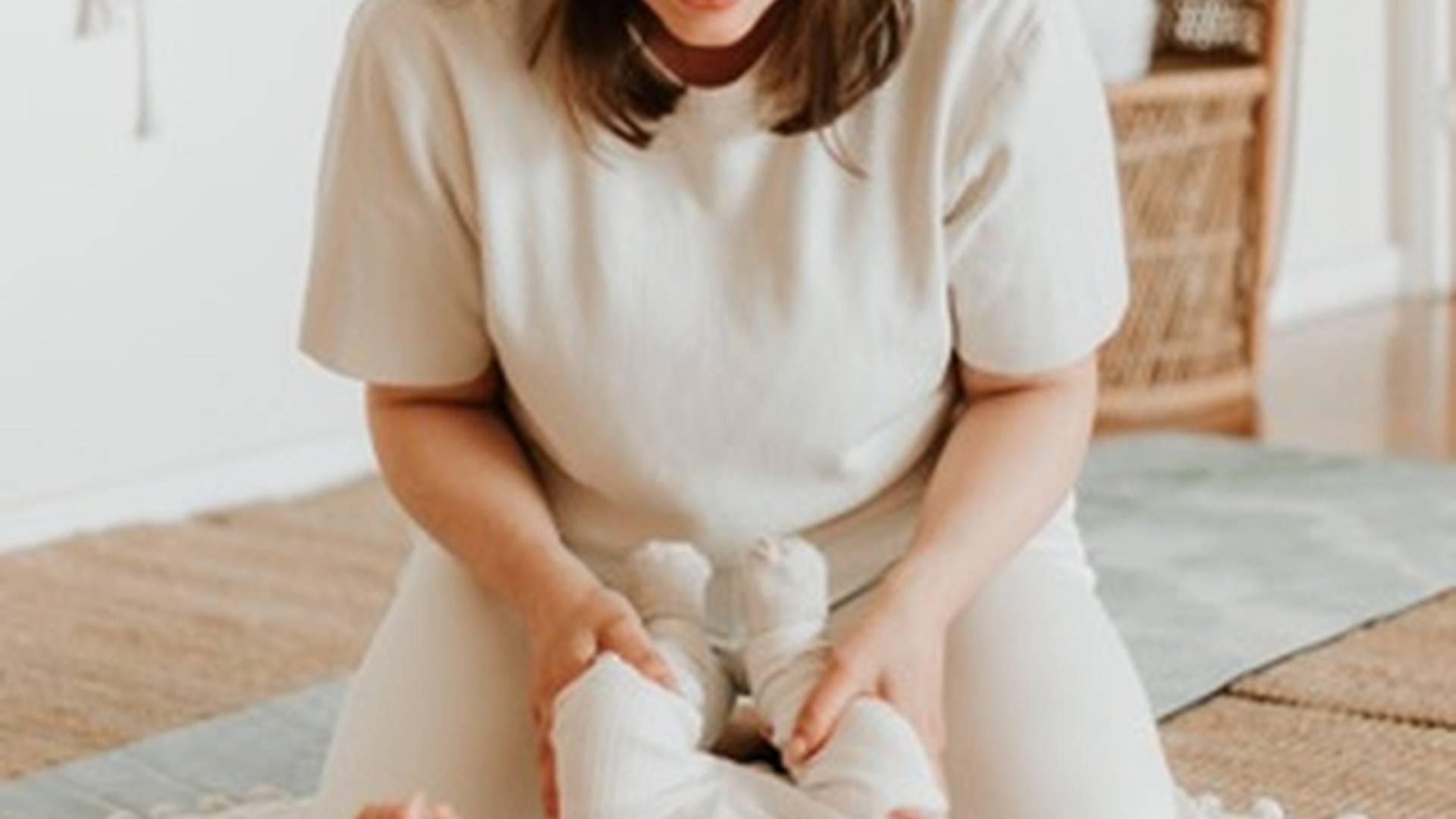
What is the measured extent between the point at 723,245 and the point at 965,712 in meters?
0.22

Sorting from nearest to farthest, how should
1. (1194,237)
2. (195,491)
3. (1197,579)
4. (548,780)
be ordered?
(548,780) → (1197,579) → (195,491) → (1194,237)

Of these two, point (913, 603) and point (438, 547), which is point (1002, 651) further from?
point (438, 547)

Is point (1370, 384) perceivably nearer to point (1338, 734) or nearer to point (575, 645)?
point (1338, 734)

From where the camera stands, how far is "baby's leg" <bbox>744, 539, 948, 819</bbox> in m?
1.02

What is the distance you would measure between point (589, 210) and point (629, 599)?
169mm

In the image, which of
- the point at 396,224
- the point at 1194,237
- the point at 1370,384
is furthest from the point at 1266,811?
the point at 1370,384

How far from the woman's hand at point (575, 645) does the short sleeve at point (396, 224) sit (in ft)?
0.48

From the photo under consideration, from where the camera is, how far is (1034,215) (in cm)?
116

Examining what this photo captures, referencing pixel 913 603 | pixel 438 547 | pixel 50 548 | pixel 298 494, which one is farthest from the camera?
pixel 298 494

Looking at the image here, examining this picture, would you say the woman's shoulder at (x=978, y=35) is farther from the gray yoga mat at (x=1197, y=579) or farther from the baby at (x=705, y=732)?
the gray yoga mat at (x=1197, y=579)

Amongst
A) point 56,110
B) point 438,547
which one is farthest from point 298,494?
point 438,547

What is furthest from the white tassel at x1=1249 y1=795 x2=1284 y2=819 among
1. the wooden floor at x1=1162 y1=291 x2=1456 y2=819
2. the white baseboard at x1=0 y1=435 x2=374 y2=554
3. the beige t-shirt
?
the white baseboard at x1=0 y1=435 x2=374 y2=554

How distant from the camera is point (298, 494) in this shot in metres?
2.46

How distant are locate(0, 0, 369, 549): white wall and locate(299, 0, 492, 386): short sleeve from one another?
1.14 m
